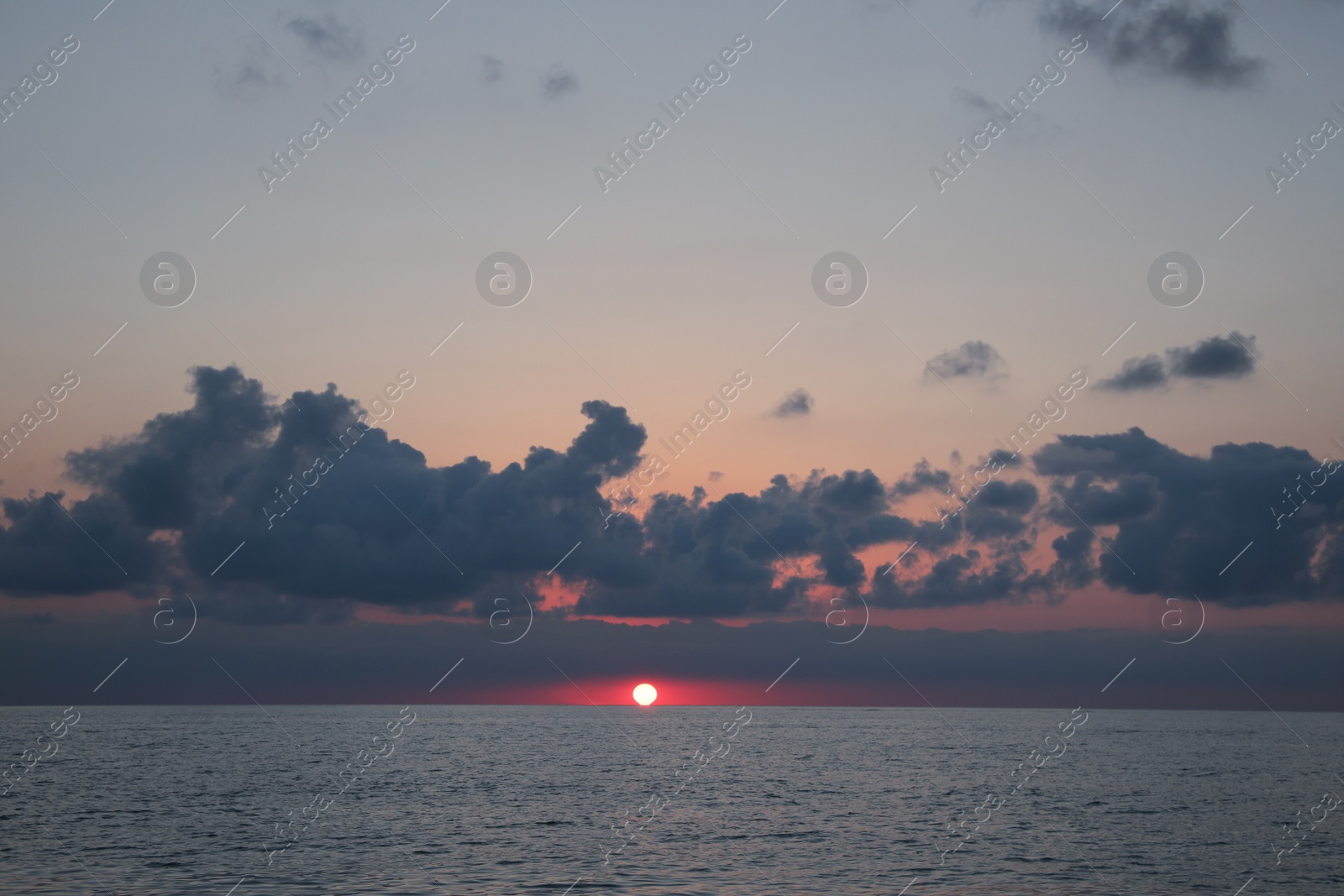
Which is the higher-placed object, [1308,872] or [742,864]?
[742,864]

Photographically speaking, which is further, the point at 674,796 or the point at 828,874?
the point at 674,796

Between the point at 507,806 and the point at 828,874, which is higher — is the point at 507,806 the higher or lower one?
the higher one

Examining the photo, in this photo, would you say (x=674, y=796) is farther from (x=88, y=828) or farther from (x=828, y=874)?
(x=88, y=828)

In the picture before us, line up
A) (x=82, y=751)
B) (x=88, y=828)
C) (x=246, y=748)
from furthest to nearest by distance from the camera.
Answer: (x=246, y=748) → (x=82, y=751) → (x=88, y=828)

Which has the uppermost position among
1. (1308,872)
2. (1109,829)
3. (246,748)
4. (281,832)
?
(246,748)

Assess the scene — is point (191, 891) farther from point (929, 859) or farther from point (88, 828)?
point (929, 859)

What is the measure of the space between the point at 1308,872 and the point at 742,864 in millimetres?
32852

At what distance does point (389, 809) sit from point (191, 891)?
104 feet

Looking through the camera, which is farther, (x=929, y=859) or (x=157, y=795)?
(x=157, y=795)

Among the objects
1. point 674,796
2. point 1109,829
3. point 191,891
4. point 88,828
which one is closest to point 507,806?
point 674,796

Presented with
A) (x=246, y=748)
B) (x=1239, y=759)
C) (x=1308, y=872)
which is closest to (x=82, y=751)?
(x=246, y=748)

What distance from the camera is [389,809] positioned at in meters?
77.3

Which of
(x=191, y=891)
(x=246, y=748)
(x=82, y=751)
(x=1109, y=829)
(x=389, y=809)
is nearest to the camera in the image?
(x=191, y=891)

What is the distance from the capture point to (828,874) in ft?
171
